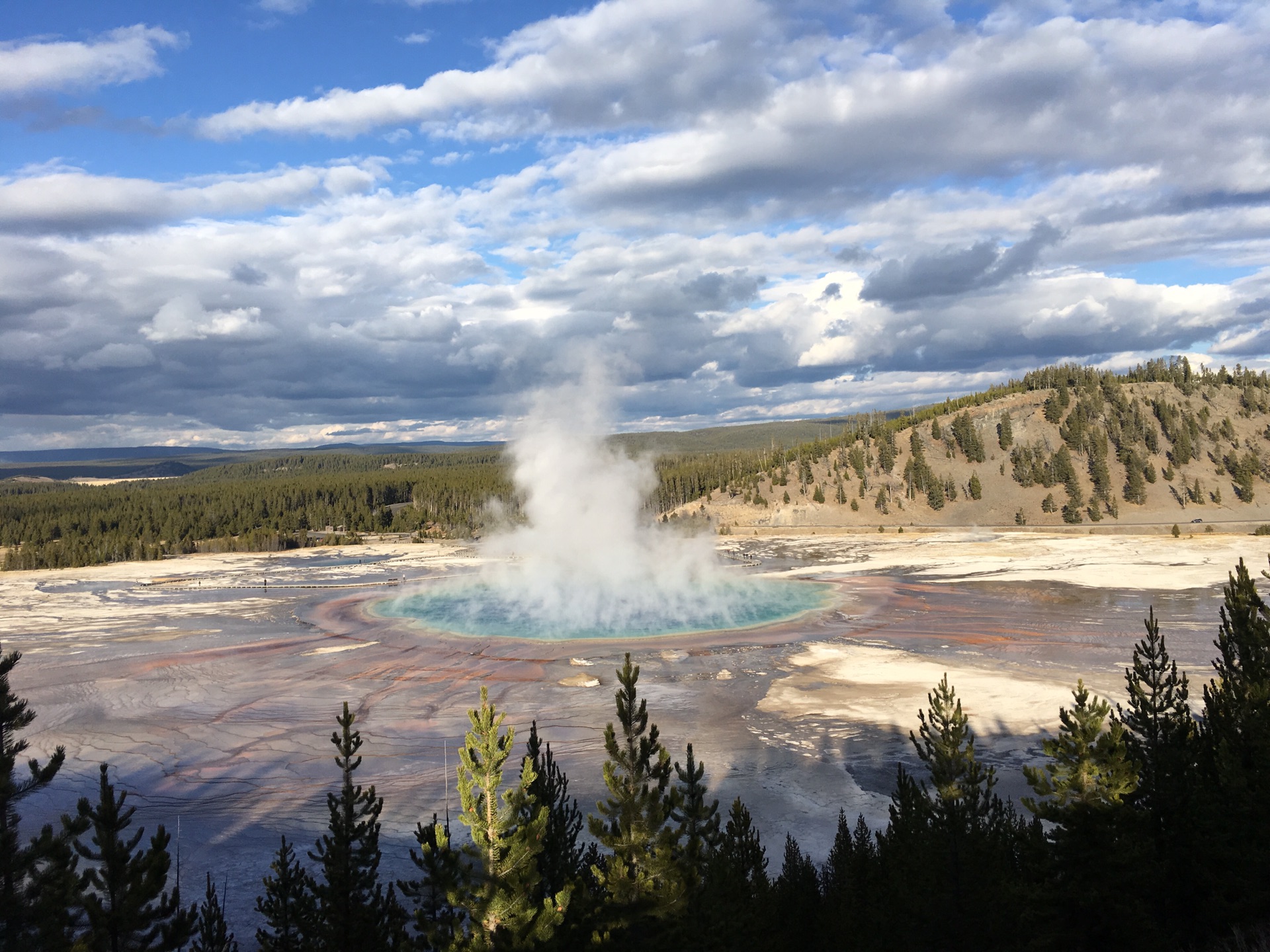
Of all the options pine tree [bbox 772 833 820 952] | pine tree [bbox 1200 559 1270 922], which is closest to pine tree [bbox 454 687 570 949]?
pine tree [bbox 772 833 820 952]

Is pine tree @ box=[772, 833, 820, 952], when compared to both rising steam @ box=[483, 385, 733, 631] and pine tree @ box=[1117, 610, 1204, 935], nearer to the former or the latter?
pine tree @ box=[1117, 610, 1204, 935]

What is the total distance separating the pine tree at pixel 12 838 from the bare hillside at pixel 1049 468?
317ft

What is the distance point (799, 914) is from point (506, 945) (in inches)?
259

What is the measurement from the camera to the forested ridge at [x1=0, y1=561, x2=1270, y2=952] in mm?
9000

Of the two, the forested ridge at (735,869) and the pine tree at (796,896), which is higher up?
the forested ridge at (735,869)

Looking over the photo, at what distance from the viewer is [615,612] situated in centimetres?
4372

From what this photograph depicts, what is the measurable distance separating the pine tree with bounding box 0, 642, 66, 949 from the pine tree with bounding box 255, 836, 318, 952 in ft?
9.56

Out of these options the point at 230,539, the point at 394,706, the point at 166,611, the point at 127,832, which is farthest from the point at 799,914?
the point at 230,539

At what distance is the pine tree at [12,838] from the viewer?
9008 mm

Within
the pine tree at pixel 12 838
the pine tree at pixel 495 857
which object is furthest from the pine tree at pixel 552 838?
the pine tree at pixel 12 838

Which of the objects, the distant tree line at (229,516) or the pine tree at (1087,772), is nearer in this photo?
the pine tree at (1087,772)

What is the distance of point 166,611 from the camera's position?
48719 mm

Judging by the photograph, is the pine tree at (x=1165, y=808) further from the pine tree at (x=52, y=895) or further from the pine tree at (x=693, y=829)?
the pine tree at (x=52, y=895)

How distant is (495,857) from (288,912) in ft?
18.4
